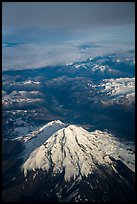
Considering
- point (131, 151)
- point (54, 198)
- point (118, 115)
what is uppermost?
point (118, 115)

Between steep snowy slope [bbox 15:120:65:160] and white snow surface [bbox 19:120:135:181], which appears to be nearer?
white snow surface [bbox 19:120:135:181]

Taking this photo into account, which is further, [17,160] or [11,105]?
[11,105]

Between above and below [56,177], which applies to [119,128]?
above

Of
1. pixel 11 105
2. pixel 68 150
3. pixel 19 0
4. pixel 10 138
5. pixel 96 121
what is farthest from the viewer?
pixel 11 105

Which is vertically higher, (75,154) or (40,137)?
(40,137)

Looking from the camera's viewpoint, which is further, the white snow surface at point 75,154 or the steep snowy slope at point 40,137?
the steep snowy slope at point 40,137

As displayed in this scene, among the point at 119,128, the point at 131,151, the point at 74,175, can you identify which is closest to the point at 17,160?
the point at 74,175

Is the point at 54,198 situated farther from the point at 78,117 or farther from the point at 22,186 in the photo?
the point at 78,117

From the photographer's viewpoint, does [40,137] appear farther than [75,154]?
Yes
